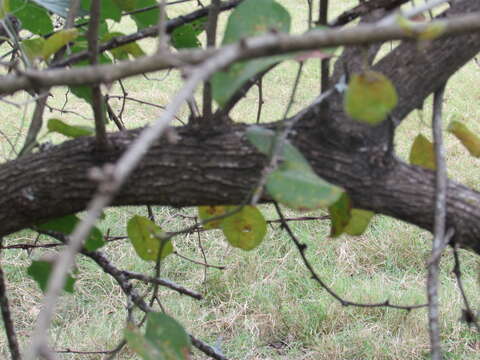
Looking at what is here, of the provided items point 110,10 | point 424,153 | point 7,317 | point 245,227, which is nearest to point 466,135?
point 424,153

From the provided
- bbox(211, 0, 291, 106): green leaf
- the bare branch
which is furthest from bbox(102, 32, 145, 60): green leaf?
the bare branch

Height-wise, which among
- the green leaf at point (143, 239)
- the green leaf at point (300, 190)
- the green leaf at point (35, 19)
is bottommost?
the green leaf at point (143, 239)

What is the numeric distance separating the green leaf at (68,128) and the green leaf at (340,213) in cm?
27

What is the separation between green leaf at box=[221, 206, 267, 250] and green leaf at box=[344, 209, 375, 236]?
0.30ft

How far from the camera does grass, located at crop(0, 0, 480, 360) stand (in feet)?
5.17

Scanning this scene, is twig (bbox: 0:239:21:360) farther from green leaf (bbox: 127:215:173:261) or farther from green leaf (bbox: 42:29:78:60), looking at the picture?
green leaf (bbox: 42:29:78:60)

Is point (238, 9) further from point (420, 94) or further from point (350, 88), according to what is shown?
point (420, 94)

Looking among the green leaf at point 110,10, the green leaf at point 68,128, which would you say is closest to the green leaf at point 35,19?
the green leaf at point 110,10

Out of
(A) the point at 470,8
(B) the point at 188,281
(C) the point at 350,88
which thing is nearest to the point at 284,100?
(B) the point at 188,281

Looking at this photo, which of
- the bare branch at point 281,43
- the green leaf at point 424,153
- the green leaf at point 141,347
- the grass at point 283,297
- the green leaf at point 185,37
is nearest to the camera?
the bare branch at point 281,43

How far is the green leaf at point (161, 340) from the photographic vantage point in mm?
413

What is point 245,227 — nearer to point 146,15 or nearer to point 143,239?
point 143,239

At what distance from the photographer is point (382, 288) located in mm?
1753

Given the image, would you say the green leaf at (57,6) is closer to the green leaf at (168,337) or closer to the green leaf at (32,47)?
the green leaf at (32,47)
